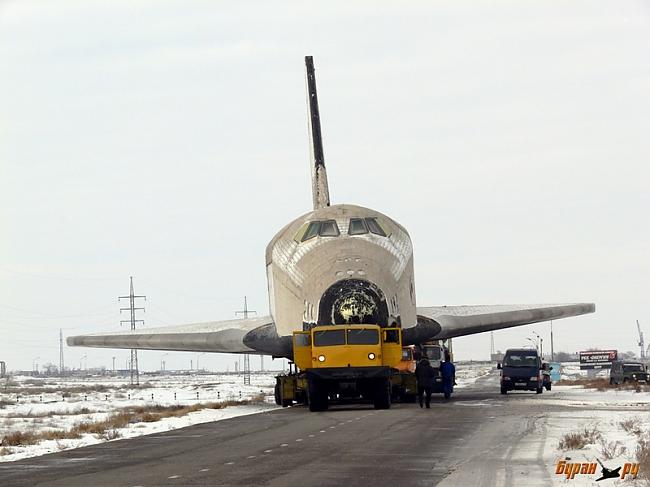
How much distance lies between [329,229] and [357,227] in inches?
33.6

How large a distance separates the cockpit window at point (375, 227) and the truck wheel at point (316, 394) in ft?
19.6

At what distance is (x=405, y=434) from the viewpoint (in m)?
22.8

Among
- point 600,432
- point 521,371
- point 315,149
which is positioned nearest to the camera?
point 600,432

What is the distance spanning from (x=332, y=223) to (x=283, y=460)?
64.2 ft

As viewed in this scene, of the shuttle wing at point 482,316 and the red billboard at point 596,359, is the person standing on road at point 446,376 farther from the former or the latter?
the red billboard at point 596,359

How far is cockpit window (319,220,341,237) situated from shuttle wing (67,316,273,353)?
12.8 feet

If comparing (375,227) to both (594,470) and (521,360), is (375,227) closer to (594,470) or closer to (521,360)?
(521,360)

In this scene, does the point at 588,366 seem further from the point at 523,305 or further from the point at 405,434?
the point at 405,434

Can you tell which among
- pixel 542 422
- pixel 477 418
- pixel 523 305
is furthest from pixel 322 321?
pixel 523 305

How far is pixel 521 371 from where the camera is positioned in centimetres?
4909

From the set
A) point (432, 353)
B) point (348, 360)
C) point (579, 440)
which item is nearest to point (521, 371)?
point (432, 353)

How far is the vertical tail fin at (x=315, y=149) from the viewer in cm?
4828

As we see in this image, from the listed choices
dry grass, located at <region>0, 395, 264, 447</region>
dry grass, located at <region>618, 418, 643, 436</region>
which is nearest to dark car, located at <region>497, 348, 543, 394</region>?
dry grass, located at <region>0, 395, 264, 447</region>

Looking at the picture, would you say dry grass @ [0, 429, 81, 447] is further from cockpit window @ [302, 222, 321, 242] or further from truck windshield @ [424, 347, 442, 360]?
truck windshield @ [424, 347, 442, 360]
